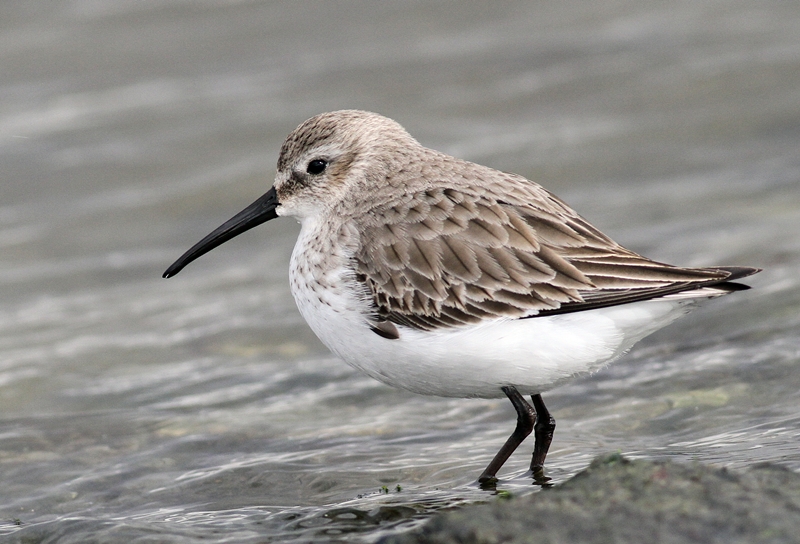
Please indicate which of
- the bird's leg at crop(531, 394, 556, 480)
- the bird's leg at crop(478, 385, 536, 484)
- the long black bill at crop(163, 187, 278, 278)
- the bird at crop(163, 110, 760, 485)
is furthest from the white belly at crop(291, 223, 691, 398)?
the long black bill at crop(163, 187, 278, 278)

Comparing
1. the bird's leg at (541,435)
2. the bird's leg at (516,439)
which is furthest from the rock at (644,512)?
the bird's leg at (541,435)

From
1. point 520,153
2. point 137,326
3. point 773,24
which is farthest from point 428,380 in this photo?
point 773,24

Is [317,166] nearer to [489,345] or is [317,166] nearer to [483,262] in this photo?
[483,262]

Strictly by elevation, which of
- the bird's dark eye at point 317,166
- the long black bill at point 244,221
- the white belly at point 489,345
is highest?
the bird's dark eye at point 317,166

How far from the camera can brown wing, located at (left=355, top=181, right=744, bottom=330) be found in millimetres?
5414

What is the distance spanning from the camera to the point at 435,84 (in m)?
13.8

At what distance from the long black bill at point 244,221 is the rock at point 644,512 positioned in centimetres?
292

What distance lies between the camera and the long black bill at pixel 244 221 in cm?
666

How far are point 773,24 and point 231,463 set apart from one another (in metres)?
10.4

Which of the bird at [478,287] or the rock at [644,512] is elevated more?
the bird at [478,287]

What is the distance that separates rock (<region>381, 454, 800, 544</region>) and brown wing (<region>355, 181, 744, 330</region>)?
4.39ft

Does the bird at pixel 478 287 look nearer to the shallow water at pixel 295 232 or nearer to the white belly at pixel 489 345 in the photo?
the white belly at pixel 489 345

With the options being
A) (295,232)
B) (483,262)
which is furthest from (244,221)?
(295,232)

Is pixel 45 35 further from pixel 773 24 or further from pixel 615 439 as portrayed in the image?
pixel 615 439
